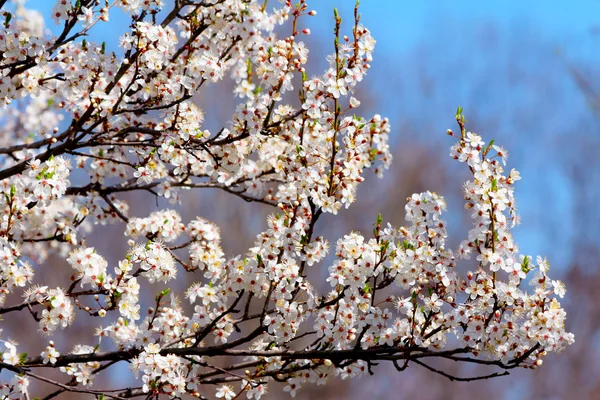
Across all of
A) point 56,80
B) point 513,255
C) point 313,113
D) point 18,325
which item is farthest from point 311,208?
point 18,325

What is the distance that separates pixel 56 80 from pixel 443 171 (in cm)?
1511

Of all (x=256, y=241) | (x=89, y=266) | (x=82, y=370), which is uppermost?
(x=256, y=241)

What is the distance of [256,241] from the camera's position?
12.9 feet

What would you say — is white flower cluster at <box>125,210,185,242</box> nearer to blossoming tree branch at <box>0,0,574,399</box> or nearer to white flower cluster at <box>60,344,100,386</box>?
blossoming tree branch at <box>0,0,574,399</box>

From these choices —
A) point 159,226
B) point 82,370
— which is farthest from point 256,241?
point 82,370

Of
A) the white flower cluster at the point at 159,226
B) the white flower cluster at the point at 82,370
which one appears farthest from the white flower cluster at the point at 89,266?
the white flower cluster at the point at 159,226

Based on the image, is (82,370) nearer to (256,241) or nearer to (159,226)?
(159,226)

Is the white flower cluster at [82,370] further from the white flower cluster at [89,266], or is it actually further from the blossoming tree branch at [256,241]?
the white flower cluster at [89,266]

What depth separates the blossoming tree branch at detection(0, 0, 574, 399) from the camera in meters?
3.63

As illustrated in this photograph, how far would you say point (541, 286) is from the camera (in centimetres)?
366

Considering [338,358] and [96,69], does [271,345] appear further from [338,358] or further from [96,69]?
[96,69]

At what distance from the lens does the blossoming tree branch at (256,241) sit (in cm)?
363

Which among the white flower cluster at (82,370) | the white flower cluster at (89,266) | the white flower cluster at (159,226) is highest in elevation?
the white flower cluster at (159,226)

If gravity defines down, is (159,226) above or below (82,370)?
above
